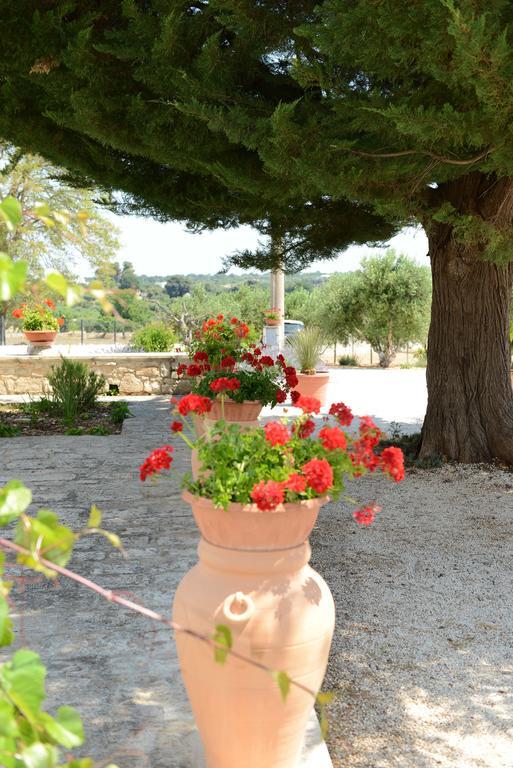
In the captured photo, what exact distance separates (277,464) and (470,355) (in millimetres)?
5057

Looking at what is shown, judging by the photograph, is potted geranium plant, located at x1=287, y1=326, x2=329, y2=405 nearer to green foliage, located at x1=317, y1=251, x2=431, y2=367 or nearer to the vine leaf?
green foliage, located at x1=317, y1=251, x2=431, y2=367

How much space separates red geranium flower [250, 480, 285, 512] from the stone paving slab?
2.20 ft

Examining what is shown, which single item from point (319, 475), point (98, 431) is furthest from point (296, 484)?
point (98, 431)

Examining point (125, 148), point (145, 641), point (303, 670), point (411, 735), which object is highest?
point (125, 148)

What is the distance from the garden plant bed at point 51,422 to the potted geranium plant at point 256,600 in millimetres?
6234

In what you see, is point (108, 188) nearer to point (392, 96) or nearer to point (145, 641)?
point (392, 96)

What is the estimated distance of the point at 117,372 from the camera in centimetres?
1176

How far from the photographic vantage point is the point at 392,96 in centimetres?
505

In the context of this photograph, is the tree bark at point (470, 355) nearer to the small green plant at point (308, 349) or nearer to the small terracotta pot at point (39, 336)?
the small green plant at point (308, 349)

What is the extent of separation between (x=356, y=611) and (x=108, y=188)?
501 cm

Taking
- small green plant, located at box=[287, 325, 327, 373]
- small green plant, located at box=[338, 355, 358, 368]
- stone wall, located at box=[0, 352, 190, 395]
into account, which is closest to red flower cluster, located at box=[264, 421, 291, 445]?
small green plant, located at box=[287, 325, 327, 373]

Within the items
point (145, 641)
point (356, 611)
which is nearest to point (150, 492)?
point (356, 611)

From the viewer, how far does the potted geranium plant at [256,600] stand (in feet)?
6.63

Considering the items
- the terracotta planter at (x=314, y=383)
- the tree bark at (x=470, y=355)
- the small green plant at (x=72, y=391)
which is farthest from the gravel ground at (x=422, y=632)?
the terracotta planter at (x=314, y=383)
